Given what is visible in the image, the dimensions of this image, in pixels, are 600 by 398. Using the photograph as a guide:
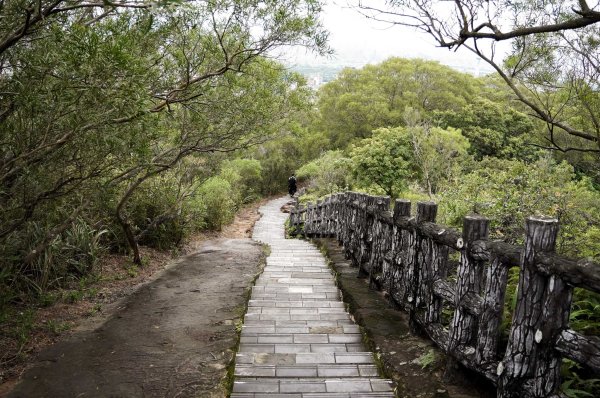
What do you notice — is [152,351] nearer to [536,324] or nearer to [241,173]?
[536,324]

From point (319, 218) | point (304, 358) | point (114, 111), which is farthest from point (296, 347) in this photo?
point (319, 218)

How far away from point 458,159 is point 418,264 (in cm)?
1644

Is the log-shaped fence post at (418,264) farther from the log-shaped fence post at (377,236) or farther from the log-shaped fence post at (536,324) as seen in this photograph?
the log-shaped fence post at (536,324)

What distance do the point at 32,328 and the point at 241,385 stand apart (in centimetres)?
294

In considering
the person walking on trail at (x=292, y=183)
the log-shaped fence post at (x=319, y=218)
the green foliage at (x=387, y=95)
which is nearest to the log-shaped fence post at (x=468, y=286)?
the log-shaped fence post at (x=319, y=218)

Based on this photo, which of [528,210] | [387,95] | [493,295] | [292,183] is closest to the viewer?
[493,295]

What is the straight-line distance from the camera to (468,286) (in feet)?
9.22

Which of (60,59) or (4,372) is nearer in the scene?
(60,59)

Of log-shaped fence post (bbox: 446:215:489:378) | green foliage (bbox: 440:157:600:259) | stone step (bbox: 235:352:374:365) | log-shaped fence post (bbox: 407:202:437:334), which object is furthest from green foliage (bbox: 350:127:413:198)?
log-shaped fence post (bbox: 446:215:489:378)

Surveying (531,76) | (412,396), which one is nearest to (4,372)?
(412,396)

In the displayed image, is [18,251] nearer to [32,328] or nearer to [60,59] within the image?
[32,328]

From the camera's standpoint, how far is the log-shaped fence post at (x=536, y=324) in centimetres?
211

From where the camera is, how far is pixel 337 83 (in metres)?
31.4

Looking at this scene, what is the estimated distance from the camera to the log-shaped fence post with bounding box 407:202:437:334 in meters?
3.57
